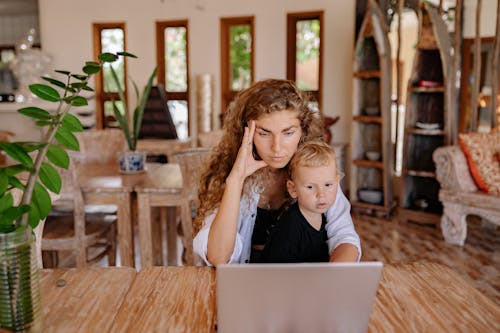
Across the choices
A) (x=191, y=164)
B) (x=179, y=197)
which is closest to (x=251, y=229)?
(x=191, y=164)

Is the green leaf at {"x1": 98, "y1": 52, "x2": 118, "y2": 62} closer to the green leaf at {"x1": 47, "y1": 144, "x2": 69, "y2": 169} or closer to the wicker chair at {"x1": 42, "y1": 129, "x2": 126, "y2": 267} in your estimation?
the green leaf at {"x1": 47, "y1": 144, "x2": 69, "y2": 169}

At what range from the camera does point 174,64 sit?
589cm

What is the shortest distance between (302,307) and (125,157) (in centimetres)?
236

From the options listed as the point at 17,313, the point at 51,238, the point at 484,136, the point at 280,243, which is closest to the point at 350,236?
the point at 280,243

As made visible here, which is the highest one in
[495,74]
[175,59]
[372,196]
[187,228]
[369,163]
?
[175,59]

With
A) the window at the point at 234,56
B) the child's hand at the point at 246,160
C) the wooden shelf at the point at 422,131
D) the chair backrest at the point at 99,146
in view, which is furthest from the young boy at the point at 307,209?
the window at the point at 234,56

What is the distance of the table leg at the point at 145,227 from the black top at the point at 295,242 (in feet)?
4.47

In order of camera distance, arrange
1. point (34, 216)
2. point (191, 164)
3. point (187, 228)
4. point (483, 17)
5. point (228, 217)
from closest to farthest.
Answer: point (34, 216) < point (228, 217) < point (191, 164) < point (187, 228) < point (483, 17)

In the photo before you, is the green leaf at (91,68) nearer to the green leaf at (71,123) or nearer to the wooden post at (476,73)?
the green leaf at (71,123)

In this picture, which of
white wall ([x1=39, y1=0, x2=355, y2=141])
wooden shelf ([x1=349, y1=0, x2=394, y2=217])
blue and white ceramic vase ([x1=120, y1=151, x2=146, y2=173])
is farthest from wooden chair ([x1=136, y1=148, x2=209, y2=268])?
white wall ([x1=39, y1=0, x2=355, y2=141])

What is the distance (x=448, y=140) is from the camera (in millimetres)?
4152

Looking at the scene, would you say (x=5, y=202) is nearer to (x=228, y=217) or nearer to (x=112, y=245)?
(x=228, y=217)

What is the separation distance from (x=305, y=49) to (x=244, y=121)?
4.09m

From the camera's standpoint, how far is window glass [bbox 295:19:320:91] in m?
5.35
